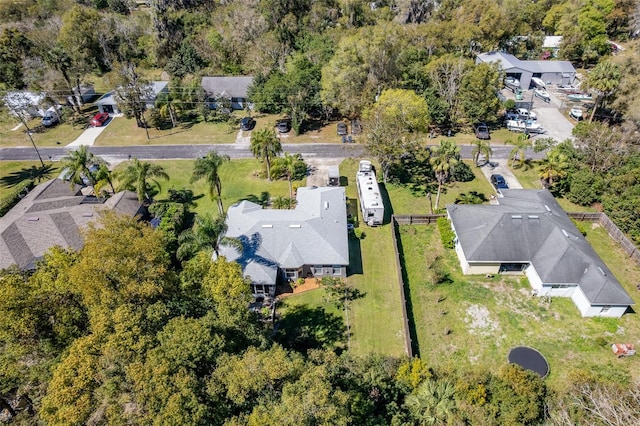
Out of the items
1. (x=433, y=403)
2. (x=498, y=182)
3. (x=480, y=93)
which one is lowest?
(x=498, y=182)

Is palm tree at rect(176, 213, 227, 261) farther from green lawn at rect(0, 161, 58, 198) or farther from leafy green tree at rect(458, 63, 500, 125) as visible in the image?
leafy green tree at rect(458, 63, 500, 125)

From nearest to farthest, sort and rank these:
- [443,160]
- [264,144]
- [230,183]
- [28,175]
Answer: [443,160]
[264,144]
[230,183]
[28,175]

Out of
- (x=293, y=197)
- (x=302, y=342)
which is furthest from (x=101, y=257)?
(x=293, y=197)

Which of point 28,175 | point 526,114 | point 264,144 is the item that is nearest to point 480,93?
point 526,114

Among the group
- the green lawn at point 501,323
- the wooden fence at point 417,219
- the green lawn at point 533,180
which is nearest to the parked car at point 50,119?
the wooden fence at point 417,219

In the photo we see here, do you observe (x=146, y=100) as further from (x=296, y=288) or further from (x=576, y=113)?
(x=576, y=113)
